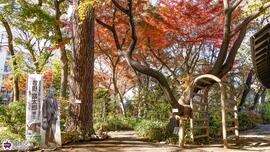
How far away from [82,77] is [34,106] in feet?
6.87

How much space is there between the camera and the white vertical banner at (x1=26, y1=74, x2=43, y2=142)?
7488mm

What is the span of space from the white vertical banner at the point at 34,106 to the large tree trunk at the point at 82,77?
63.9 inches

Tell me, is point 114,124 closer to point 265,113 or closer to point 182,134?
point 182,134

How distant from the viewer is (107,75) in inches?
874

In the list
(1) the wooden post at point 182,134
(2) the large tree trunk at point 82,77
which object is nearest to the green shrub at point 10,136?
(2) the large tree trunk at point 82,77

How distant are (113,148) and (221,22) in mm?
9321

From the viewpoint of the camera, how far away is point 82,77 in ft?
30.8

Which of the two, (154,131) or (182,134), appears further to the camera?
(154,131)

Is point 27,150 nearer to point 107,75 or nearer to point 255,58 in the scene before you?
point 255,58

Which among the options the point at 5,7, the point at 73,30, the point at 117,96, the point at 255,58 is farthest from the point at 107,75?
the point at 255,58

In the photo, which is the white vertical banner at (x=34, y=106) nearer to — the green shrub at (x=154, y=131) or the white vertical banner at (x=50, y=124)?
the white vertical banner at (x=50, y=124)

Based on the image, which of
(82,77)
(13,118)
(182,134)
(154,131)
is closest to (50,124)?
(13,118)

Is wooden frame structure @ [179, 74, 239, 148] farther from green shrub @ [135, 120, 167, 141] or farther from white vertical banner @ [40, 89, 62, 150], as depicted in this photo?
white vertical banner @ [40, 89, 62, 150]

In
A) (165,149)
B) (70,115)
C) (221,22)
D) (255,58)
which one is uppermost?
(221,22)
